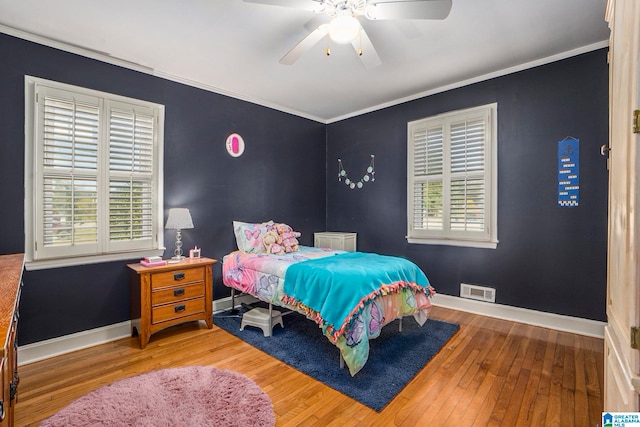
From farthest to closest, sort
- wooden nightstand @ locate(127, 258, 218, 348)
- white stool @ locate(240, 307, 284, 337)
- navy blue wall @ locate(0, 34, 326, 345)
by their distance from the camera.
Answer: white stool @ locate(240, 307, 284, 337) → wooden nightstand @ locate(127, 258, 218, 348) → navy blue wall @ locate(0, 34, 326, 345)

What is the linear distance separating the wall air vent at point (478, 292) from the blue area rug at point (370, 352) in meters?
0.57

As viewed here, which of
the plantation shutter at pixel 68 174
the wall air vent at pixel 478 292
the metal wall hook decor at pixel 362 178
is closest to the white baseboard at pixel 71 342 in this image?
the plantation shutter at pixel 68 174

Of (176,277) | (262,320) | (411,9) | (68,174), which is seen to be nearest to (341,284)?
(262,320)

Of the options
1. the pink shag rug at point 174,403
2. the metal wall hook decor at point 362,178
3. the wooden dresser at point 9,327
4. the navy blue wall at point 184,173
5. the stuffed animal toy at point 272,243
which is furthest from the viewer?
the metal wall hook decor at point 362,178

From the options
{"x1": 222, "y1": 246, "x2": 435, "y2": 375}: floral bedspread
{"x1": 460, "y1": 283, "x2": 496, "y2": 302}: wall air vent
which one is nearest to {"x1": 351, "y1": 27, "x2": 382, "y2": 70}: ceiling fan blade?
{"x1": 222, "y1": 246, "x2": 435, "y2": 375}: floral bedspread

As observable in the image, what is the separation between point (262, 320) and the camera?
3.06m

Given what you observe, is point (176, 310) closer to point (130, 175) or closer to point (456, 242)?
point (130, 175)

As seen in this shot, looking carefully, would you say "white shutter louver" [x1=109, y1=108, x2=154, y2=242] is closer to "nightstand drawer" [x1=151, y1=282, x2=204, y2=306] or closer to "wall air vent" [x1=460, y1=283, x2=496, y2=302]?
"nightstand drawer" [x1=151, y1=282, x2=204, y2=306]

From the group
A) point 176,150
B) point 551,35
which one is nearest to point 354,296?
point 176,150

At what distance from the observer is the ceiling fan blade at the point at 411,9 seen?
1.80m

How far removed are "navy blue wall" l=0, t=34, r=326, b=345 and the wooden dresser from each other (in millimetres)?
583

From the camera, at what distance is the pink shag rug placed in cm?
177

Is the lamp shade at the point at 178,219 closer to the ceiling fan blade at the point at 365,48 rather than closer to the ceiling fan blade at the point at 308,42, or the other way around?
the ceiling fan blade at the point at 308,42

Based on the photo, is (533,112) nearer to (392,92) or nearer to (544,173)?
(544,173)
